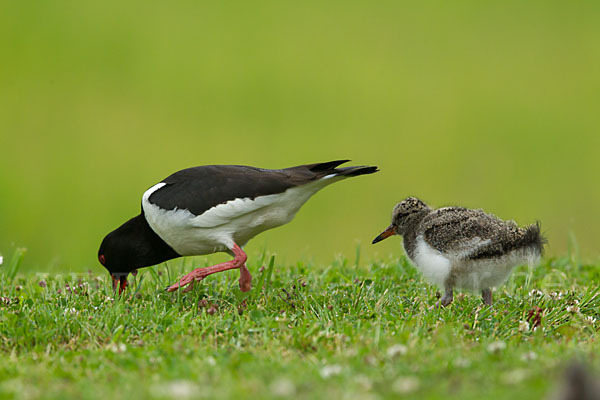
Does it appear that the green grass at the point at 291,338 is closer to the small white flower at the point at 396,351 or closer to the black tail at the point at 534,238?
the small white flower at the point at 396,351

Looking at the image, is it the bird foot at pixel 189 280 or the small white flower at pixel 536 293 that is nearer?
the bird foot at pixel 189 280

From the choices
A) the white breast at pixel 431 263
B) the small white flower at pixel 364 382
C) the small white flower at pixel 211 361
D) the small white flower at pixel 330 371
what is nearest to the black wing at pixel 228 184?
the white breast at pixel 431 263

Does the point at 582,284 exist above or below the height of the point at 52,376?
below

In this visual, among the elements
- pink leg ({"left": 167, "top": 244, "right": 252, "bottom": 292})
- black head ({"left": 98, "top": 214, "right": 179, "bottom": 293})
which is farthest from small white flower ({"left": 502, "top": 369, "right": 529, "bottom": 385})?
black head ({"left": 98, "top": 214, "right": 179, "bottom": 293})

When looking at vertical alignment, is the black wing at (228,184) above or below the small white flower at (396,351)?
above

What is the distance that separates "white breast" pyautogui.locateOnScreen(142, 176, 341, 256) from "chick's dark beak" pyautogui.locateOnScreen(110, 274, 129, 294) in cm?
64

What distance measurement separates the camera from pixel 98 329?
5578 millimetres

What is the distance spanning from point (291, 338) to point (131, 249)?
2853mm

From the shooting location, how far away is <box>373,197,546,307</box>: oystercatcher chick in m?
6.45

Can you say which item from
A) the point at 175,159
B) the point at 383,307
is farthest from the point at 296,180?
the point at 175,159

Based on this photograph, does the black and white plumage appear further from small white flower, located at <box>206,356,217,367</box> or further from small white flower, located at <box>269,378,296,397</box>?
small white flower, located at <box>269,378,296,397</box>

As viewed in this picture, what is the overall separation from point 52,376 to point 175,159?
36.6ft

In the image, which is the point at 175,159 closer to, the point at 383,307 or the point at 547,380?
the point at 383,307

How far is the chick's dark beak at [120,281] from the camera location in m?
7.52
